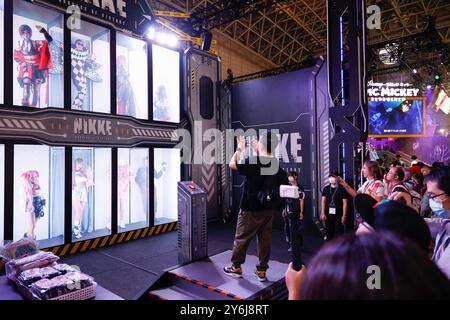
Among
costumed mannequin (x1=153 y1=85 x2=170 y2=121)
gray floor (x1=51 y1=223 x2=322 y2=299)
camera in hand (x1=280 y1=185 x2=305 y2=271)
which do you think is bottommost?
gray floor (x1=51 y1=223 x2=322 y2=299)

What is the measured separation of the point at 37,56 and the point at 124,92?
1.70 metres

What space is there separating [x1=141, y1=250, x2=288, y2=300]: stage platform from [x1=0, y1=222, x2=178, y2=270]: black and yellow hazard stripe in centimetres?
240

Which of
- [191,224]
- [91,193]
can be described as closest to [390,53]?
[191,224]

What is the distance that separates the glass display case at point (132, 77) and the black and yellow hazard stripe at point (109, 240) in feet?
8.56

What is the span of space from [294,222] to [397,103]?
13283mm

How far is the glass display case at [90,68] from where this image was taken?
548 centimetres

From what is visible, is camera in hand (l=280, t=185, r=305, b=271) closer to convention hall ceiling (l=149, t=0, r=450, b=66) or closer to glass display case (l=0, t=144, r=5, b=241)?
glass display case (l=0, t=144, r=5, b=241)

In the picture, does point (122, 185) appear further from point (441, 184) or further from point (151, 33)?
point (441, 184)

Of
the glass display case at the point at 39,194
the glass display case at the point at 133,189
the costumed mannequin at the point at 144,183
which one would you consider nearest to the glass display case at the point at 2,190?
the glass display case at the point at 39,194

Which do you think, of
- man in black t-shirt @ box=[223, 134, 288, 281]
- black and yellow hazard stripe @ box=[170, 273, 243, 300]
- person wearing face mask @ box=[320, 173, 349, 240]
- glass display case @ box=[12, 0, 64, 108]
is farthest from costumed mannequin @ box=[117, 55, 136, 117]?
person wearing face mask @ box=[320, 173, 349, 240]

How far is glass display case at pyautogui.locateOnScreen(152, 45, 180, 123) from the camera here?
Answer: 684 centimetres

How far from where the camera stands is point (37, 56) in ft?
16.4

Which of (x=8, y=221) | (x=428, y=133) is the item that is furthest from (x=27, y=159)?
(x=428, y=133)

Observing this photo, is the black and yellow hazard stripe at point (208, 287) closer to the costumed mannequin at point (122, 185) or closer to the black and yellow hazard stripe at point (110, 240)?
the black and yellow hazard stripe at point (110, 240)
